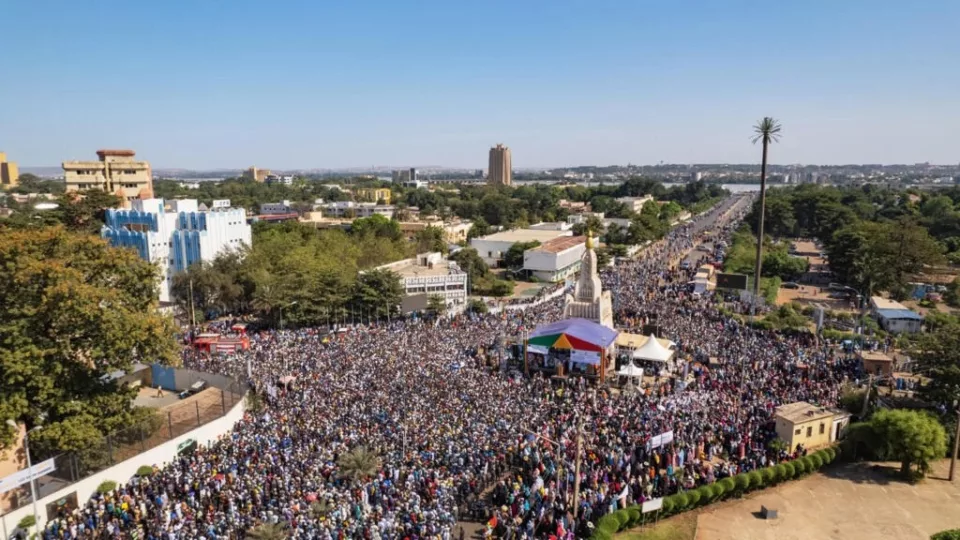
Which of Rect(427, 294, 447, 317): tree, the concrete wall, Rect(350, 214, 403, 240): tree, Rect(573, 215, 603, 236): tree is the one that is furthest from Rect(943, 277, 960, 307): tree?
the concrete wall

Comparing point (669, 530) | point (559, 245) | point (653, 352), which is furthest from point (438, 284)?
point (669, 530)

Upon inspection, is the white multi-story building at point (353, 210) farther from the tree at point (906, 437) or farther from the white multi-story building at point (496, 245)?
the tree at point (906, 437)

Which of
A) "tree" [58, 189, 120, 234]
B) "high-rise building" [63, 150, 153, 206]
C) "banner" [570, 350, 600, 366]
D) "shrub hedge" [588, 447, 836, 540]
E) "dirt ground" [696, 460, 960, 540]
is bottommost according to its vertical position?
"dirt ground" [696, 460, 960, 540]

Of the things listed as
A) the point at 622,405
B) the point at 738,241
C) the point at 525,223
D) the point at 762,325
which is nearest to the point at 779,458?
the point at 622,405

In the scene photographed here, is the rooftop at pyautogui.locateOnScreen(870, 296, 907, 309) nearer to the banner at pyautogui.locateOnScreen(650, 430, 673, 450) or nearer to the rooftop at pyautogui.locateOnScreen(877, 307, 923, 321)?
the rooftop at pyautogui.locateOnScreen(877, 307, 923, 321)

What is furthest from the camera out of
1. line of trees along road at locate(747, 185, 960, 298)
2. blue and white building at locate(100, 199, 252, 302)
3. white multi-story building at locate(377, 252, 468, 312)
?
line of trees along road at locate(747, 185, 960, 298)
